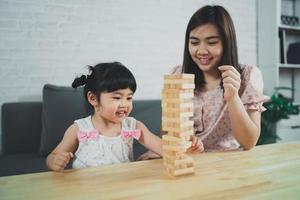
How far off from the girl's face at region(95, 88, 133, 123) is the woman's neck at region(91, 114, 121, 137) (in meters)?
0.09

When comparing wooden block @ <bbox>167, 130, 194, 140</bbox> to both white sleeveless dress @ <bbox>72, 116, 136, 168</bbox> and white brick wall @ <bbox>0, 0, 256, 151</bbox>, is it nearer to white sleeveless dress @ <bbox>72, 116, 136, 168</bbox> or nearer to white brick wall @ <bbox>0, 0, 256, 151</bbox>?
white sleeveless dress @ <bbox>72, 116, 136, 168</bbox>

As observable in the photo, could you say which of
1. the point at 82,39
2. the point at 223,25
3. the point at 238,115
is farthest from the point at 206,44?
the point at 82,39

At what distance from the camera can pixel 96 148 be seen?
125 centimetres

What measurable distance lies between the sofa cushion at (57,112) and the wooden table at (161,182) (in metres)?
1.40

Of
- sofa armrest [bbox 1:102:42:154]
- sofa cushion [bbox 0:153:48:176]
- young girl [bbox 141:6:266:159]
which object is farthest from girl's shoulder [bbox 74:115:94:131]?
sofa armrest [bbox 1:102:42:154]

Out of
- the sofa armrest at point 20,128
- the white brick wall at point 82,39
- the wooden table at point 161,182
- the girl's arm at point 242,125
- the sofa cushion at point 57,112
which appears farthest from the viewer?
the white brick wall at point 82,39

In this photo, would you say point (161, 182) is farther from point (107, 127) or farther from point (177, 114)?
point (107, 127)

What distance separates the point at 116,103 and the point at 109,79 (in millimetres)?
96

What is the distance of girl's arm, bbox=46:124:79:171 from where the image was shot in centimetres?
91

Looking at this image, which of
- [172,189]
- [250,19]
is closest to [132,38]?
[250,19]

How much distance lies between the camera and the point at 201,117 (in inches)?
60.2

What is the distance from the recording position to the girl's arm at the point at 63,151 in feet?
2.99

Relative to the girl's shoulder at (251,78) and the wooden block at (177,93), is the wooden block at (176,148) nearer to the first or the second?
the wooden block at (177,93)

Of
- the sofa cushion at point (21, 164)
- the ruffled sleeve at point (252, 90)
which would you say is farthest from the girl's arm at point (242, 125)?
the sofa cushion at point (21, 164)
